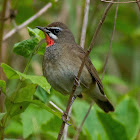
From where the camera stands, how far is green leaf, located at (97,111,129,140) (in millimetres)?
3322

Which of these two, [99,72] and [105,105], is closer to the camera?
[105,105]

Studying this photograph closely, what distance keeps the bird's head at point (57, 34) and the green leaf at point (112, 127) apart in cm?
101

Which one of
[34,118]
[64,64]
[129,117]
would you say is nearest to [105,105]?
[129,117]

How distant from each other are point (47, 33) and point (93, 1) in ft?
6.79

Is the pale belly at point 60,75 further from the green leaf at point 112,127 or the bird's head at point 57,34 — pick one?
the green leaf at point 112,127

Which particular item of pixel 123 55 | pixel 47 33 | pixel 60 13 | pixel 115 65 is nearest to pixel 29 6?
pixel 60 13

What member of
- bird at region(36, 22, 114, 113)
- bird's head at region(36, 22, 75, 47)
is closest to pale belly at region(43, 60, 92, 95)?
bird at region(36, 22, 114, 113)

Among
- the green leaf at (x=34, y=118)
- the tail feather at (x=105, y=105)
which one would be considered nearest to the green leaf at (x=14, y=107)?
the green leaf at (x=34, y=118)

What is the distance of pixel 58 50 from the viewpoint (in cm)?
380

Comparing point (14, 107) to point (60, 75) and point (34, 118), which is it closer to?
point (34, 118)

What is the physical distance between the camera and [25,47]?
276 centimetres

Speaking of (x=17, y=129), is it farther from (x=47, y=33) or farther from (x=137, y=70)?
(x=137, y=70)

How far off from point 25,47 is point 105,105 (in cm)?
184

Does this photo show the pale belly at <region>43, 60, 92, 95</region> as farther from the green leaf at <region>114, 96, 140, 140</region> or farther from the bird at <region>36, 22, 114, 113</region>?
the green leaf at <region>114, 96, 140, 140</region>
